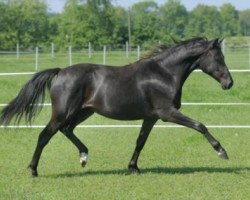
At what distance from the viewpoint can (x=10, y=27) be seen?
63.5 m

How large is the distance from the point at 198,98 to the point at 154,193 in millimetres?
10384

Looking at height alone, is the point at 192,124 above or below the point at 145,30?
below

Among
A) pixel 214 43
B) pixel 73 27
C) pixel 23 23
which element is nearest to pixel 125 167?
pixel 214 43

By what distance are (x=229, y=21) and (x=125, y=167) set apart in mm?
108355

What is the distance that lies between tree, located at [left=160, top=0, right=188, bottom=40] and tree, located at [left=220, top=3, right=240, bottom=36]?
781cm

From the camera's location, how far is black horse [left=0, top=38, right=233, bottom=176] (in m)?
7.45

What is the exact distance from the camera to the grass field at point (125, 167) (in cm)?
651

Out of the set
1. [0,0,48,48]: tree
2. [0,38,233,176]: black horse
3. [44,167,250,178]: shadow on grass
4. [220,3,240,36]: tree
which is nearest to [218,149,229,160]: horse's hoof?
[44,167,250,178]: shadow on grass

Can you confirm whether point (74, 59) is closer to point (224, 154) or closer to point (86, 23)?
point (86, 23)

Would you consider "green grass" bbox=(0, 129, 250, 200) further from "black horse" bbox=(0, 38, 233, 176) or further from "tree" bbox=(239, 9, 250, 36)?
"tree" bbox=(239, 9, 250, 36)

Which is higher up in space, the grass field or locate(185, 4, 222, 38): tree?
locate(185, 4, 222, 38): tree

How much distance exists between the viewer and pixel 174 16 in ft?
365

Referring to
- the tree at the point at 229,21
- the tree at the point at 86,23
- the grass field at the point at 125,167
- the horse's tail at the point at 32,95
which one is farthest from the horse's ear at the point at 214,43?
the tree at the point at 229,21

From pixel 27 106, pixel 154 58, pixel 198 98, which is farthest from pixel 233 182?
pixel 198 98
